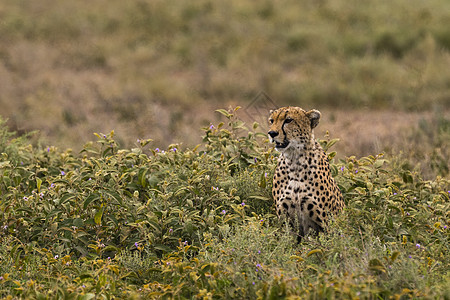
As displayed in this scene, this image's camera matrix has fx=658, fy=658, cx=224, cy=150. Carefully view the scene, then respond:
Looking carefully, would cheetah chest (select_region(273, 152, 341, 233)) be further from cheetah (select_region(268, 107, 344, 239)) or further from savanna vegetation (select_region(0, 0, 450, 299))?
savanna vegetation (select_region(0, 0, 450, 299))

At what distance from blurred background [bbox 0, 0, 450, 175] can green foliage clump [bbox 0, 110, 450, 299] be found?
2.38 m

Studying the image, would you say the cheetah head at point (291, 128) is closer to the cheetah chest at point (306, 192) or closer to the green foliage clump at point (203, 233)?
the cheetah chest at point (306, 192)

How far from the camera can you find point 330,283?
3.43 m

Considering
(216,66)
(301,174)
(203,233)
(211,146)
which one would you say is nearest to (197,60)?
(216,66)

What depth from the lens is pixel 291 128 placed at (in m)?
4.37

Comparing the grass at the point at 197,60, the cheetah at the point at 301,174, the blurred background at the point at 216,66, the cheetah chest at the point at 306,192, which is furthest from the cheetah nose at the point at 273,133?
the grass at the point at 197,60

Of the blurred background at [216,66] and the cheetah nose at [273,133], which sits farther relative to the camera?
the blurred background at [216,66]

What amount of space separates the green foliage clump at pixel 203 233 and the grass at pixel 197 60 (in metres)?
3.08

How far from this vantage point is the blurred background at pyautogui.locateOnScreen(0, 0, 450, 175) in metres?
10.2

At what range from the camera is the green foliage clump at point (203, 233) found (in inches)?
144

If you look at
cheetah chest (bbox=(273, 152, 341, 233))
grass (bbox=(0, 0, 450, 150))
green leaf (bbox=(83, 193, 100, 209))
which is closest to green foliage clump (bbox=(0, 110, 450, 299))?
green leaf (bbox=(83, 193, 100, 209))

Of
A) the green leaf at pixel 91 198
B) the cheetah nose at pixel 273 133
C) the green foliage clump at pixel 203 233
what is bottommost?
the green foliage clump at pixel 203 233

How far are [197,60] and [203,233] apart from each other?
10141 mm

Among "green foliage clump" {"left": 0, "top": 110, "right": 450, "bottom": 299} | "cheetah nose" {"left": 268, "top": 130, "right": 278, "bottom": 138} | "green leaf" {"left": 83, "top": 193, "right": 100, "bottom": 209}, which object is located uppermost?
"cheetah nose" {"left": 268, "top": 130, "right": 278, "bottom": 138}
